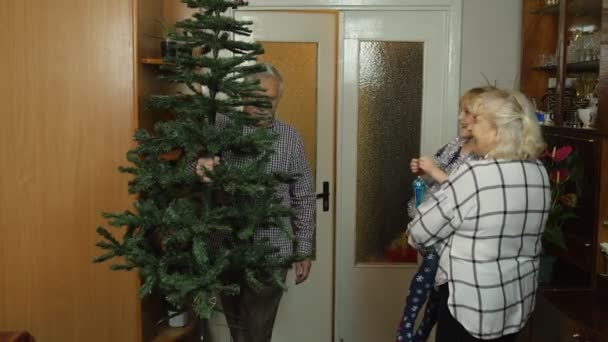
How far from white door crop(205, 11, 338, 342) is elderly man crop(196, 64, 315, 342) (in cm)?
122

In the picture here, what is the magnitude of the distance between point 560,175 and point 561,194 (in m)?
0.14

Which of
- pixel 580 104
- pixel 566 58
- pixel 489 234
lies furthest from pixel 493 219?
pixel 566 58

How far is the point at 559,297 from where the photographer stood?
9.15 feet

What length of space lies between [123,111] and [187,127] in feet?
3.89

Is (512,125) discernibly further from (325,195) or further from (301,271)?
(325,195)

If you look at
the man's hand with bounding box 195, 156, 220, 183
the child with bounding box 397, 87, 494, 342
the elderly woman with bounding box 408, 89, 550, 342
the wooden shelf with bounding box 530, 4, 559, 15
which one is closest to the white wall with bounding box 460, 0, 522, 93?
the wooden shelf with bounding box 530, 4, 559, 15

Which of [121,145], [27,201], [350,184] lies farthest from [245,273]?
[350,184]

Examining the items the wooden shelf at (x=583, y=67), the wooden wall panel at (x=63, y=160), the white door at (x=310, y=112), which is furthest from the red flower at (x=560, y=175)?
the wooden wall panel at (x=63, y=160)

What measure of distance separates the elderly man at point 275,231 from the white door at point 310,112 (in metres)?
1.22

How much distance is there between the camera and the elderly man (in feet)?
8.31

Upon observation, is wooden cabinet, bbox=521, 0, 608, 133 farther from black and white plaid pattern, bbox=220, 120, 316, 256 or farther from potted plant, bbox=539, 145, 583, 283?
black and white plaid pattern, bbox=220, 120, 316, 256

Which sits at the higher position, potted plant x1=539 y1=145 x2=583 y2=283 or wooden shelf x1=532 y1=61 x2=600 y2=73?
wooden shelf x1=532 y1=61 x2=600 y2=73

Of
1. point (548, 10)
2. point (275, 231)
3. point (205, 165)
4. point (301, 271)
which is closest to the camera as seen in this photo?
point (205, 165)

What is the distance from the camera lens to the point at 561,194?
3018mm
